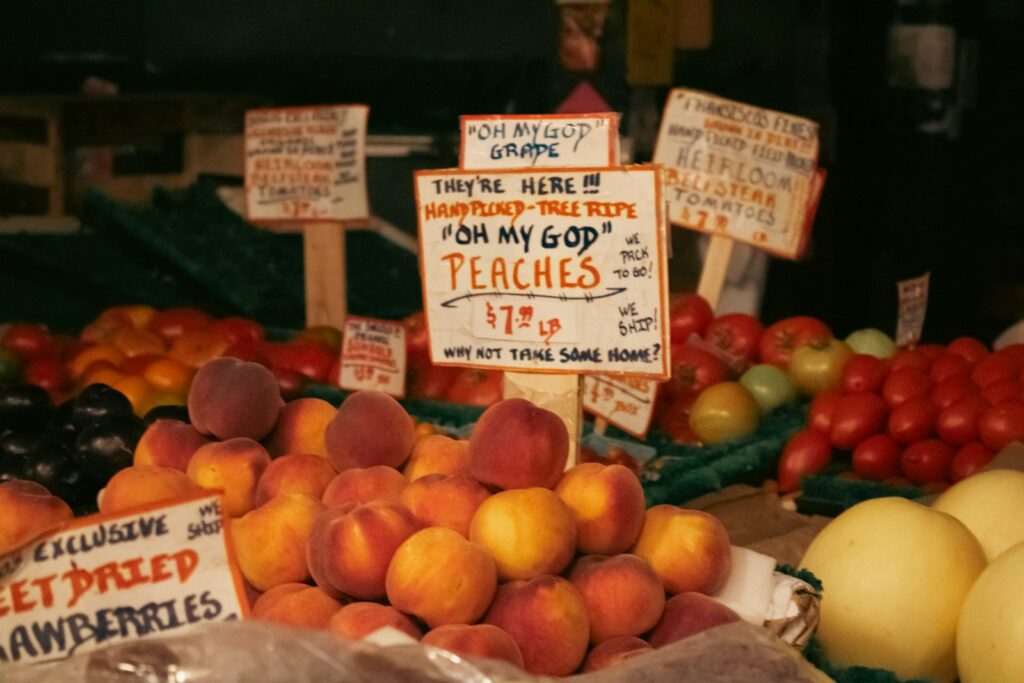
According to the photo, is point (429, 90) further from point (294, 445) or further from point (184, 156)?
point (294, 445)

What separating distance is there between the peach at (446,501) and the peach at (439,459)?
0.44 ft

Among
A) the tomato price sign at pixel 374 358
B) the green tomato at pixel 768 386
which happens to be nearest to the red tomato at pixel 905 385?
the green tomato at pixel 768 386

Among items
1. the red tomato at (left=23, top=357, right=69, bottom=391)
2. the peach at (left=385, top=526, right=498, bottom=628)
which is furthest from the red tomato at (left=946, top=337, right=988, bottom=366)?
the red tomato at (left=23, top=357, right=69, bottom=391)

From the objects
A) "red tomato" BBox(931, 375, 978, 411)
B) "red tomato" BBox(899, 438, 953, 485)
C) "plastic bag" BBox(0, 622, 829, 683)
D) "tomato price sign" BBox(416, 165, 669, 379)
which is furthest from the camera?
"red tomato" BBox(931, 375, 978, 411)

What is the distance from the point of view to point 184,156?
491 cm

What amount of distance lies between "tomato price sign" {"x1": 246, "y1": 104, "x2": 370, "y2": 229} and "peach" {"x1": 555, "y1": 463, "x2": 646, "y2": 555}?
6.86ft

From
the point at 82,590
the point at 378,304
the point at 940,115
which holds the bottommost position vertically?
the point at 378,304

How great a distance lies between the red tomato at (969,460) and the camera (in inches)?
107

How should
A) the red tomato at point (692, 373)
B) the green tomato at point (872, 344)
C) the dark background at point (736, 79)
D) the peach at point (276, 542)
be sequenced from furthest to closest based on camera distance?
the dark background at point (736, 79), the green tomato at point (872, 344), the red tomato at point (692, 373), the peach at point (276, 542)

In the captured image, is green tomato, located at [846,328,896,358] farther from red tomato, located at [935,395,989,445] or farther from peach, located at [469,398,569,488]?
peach, located at [469,398,569,488]

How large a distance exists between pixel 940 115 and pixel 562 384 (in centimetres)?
397

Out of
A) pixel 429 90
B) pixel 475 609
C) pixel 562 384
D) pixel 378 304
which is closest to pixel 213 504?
pixel 475 609

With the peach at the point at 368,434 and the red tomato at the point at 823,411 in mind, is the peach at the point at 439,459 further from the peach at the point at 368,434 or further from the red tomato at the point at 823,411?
the red tomato at the point at 823,411

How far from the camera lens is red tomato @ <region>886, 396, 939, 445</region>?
114 inches
